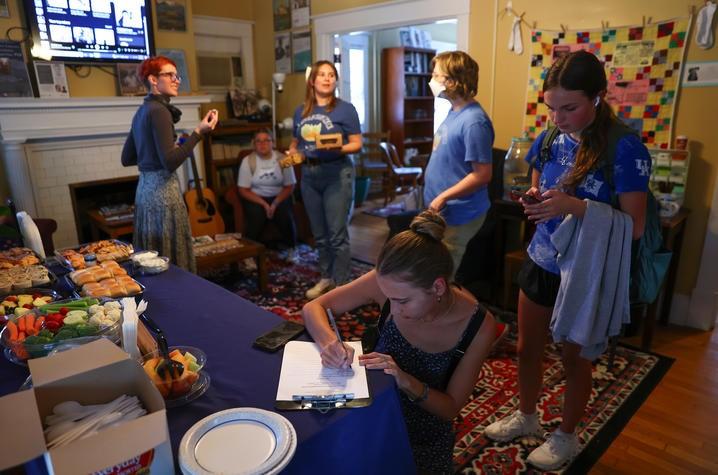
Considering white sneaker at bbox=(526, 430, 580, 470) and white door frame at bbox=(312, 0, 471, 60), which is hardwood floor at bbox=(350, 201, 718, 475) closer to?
white sneaker at bbox=(526, 430, 580, 470)

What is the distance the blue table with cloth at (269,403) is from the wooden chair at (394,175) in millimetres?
4623

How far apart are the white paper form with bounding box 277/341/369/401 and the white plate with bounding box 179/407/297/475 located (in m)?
0.11

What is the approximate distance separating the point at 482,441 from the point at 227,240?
2.18 m

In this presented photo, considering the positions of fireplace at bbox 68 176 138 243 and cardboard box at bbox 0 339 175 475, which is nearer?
cardboard box at bbox 0 339 175 475

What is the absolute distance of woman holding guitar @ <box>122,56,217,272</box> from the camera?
232cm

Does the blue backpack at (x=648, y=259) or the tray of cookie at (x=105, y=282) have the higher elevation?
the blue backpack at (x=648, y=259)

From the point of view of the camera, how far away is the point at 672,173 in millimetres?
2719

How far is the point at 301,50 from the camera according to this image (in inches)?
188

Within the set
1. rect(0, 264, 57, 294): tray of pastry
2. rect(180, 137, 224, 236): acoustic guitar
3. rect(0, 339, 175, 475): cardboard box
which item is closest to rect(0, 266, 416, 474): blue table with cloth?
rect(0, 339, 175, 475): cardboard box

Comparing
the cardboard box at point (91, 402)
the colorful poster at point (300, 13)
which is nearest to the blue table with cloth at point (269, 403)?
the cardboard box at point (91, 402)

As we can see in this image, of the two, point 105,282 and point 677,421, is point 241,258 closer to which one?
point 105,282

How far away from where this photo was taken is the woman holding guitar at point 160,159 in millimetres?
2324

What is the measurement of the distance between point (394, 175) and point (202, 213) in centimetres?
287

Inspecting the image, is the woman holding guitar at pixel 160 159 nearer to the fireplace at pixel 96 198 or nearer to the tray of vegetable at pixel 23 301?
the tray of vegetable at pixel 23 301
